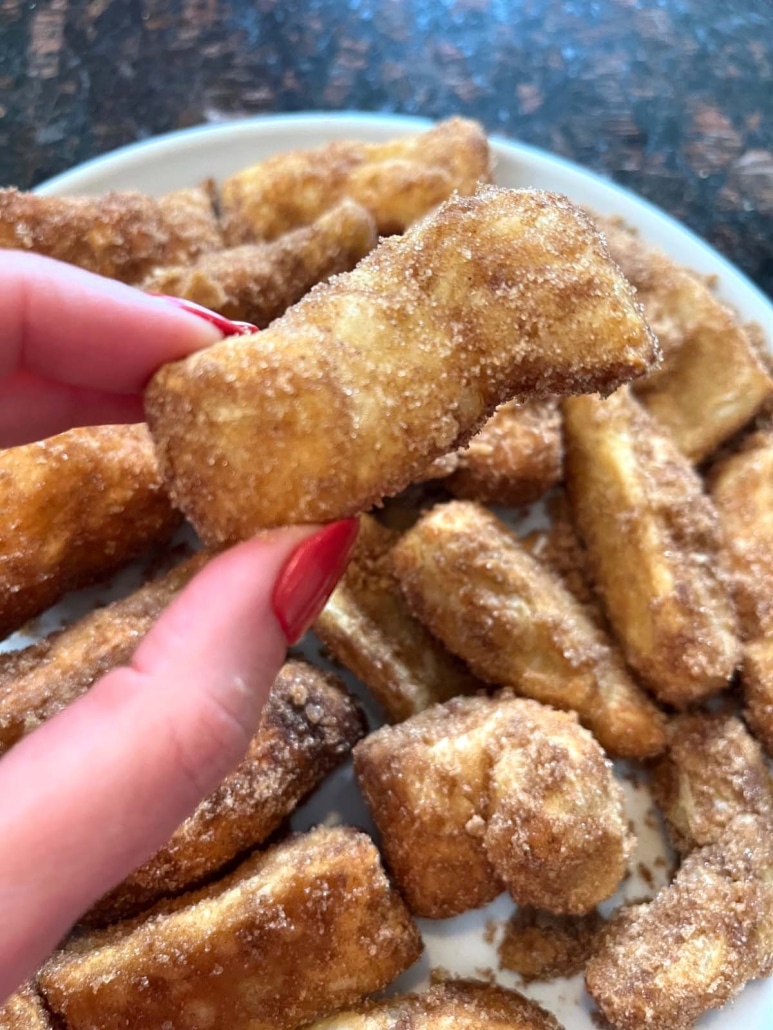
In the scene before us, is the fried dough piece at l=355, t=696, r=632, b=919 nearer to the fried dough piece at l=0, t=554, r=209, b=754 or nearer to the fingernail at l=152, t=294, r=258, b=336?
the fried dough piece at l=0, t=554, r=209, b=754

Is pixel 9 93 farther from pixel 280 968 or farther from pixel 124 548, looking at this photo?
pixel 280 968

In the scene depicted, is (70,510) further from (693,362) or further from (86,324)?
(693,362)

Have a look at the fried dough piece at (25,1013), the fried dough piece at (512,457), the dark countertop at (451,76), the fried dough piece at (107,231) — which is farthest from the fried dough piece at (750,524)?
the fried dough piece at (25,1013)

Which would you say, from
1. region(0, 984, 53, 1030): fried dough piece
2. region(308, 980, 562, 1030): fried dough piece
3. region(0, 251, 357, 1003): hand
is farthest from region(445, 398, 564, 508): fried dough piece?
region(0, 984, 53, 1030): fried dough piece

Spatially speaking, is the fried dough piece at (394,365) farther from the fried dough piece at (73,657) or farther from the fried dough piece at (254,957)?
the fried dough piece at (254,957)

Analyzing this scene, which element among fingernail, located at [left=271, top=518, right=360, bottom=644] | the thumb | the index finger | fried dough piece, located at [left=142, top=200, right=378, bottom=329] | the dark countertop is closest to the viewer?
the thumb

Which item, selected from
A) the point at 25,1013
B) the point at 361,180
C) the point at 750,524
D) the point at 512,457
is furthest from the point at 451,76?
the point at 25,1013
